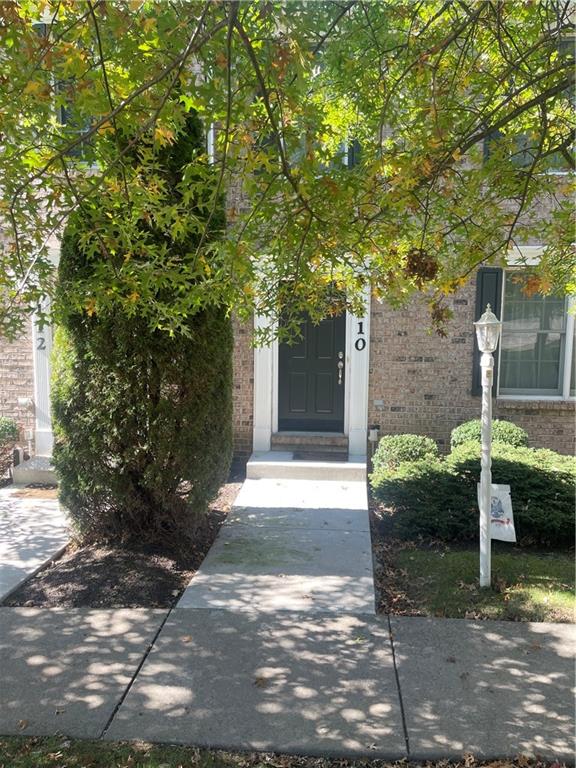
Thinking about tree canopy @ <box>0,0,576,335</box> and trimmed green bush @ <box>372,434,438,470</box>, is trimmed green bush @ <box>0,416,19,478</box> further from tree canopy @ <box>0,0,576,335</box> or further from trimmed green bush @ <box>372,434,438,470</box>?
tree canopy @ <box>0,0,576,335</box>

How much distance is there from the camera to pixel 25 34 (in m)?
2.93

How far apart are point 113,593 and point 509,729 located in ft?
9.51

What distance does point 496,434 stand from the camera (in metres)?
7.97

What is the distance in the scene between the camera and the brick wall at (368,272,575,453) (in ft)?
28.1

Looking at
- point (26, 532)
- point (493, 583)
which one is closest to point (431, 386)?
point (493, 583)

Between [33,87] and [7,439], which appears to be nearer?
[33,87]

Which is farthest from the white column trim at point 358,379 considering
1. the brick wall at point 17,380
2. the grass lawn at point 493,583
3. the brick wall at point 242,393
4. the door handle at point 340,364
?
the brick wall at point 17,380

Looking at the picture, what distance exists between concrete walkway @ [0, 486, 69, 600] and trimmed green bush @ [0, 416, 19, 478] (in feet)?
3.31

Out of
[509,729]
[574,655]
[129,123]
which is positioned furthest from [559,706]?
[129,123]

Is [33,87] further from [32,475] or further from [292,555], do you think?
[32,475]

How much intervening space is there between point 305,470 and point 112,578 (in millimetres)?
3460

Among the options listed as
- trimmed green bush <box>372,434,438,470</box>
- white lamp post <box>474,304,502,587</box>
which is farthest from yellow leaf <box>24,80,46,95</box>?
trimmed green bush <box>372,434,438,470</box>

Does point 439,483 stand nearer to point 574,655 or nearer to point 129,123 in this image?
point 574,655

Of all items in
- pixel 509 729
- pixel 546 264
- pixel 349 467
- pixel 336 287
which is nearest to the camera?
pixel 509 729
